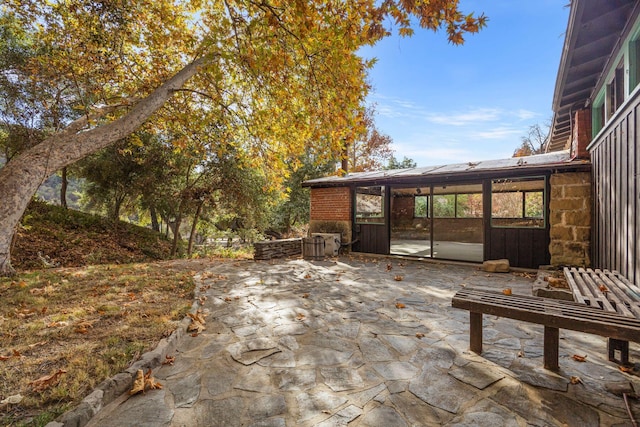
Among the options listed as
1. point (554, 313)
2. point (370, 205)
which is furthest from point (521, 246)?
point (554, 313)

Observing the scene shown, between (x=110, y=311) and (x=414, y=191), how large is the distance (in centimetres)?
1436

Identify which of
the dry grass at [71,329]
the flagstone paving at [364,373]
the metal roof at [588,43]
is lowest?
the flagstone paving at [364,373]

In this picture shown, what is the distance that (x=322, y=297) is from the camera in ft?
14.9

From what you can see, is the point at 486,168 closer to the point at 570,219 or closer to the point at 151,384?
the point at 570,219

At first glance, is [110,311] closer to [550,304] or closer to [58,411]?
[58,411]

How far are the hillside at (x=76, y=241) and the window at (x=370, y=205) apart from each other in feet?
27.3

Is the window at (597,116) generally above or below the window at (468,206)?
above

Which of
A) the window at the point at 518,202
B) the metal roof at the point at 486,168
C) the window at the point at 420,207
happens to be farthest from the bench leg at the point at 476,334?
the window at the point at 420,207

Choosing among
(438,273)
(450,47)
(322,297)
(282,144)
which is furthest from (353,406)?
(282,144)

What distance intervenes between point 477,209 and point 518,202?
6.68ft

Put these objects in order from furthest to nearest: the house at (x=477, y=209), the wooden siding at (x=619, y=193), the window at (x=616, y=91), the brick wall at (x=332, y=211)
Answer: the brick wall at (x=332, y=211), the house at (x=477, y=209), the window at (x=616, y=91), the wooden siding at (x=619, y=193)

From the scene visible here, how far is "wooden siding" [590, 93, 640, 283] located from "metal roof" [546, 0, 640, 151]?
1.15m

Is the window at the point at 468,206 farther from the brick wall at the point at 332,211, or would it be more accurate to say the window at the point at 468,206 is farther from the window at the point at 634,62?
the window at the point at 634,62

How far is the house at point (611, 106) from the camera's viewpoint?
3281mm
